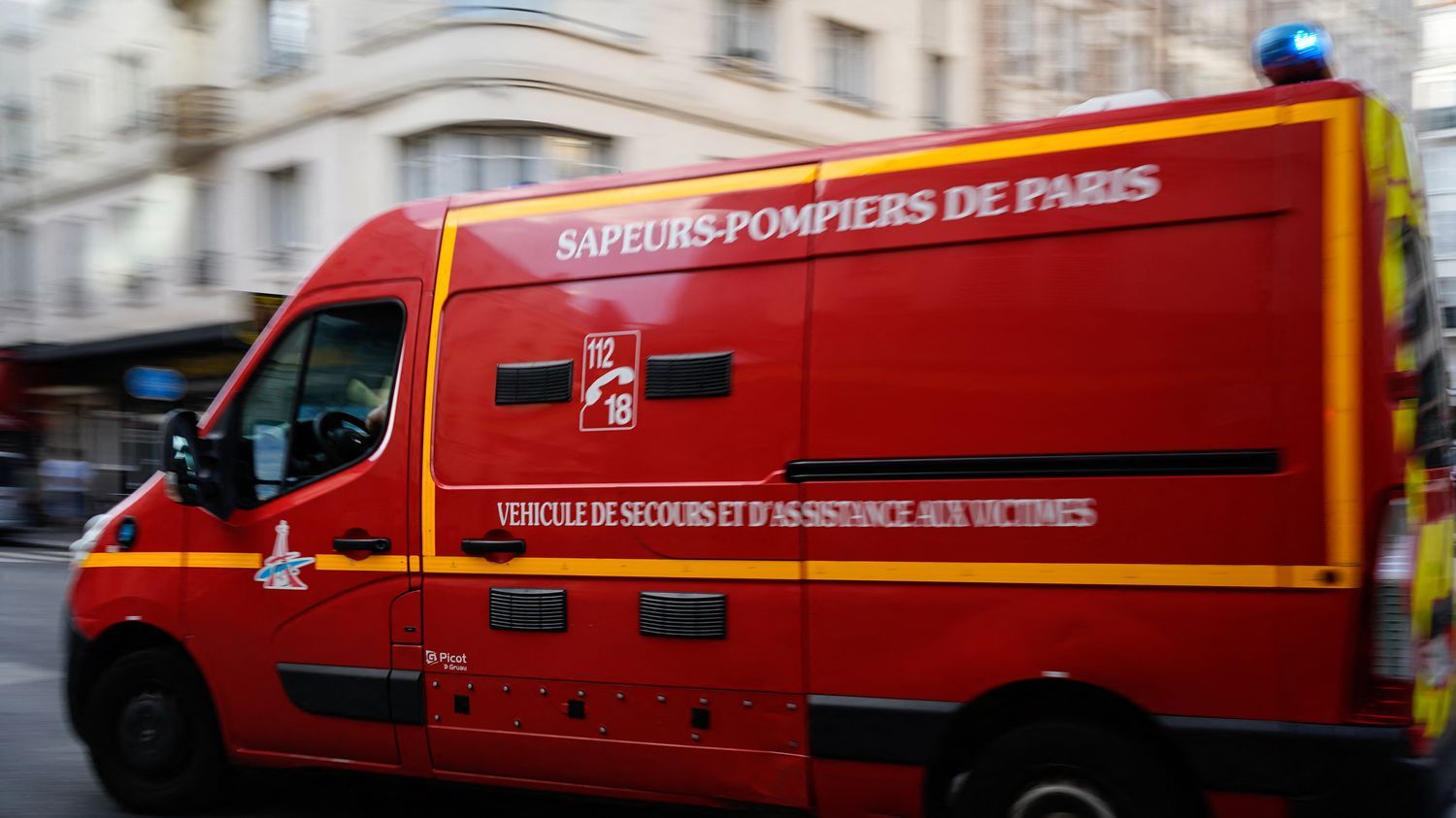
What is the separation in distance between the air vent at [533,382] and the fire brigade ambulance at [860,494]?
0.05 feet

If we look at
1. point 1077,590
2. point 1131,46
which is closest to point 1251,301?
point 1077,590

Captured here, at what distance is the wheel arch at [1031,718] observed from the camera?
388 cm

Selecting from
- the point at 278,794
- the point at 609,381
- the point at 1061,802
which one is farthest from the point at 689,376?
the point at 278,794

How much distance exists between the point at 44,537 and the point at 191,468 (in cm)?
2202

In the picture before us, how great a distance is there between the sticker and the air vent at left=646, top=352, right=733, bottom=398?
120 centimetres

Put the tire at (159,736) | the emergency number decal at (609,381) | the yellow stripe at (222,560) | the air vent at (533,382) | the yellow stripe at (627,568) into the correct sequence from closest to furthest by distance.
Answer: the yellow stripe at (627,568) < the emergency number decal at (609,381) < the air vent at (533,382) < the yellow stripe at (222,560) < the tire at (159,736)

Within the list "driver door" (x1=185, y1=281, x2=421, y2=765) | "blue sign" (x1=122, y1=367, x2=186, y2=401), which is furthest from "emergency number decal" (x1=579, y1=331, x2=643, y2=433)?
"blue sign" (x1=122, y1=367, x2=186, y2=401)

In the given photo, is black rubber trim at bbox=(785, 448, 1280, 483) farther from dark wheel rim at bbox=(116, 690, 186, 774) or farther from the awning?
the awning

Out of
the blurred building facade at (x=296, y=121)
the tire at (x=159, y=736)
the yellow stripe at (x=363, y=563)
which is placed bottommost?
the tire at (x=159, y=736)

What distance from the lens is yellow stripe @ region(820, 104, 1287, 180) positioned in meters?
3.83

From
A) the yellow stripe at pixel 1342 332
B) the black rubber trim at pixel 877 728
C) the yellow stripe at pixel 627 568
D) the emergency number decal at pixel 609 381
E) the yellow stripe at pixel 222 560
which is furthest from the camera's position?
the yellow stripe at pixel 222 560

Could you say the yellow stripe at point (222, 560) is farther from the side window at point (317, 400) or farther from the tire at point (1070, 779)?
the tire at point (1070, 779)

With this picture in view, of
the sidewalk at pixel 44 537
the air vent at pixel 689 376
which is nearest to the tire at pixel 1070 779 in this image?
the air vent at pixel 689 376

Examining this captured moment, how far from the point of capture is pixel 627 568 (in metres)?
4.67
